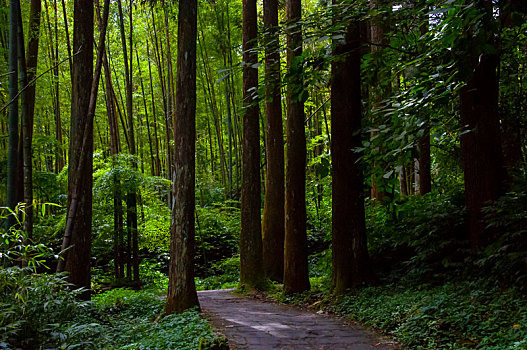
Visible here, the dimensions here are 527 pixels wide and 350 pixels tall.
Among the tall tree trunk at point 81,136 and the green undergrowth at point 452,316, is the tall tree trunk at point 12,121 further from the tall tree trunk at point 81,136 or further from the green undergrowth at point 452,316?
the green undergrowth at point 452,316

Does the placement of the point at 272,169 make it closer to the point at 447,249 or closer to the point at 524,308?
the point at 447,249

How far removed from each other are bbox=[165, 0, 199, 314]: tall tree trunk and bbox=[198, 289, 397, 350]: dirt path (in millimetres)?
633

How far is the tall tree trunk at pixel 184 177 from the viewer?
5.92 metres

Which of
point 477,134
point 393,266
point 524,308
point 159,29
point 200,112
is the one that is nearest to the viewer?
point 524,308

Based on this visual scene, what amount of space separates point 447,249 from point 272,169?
4476 millimetres

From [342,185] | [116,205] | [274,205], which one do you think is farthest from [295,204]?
[116,205]

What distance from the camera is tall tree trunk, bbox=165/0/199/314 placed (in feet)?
19.4

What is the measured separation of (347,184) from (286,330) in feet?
8.64

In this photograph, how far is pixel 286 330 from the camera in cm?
523

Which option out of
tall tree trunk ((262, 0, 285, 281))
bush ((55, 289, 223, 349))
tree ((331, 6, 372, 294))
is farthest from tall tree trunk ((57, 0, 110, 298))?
tall tree trunk ((262, 0, 285, 281))

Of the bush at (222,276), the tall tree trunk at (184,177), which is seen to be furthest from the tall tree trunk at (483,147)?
the bush at (222,276)

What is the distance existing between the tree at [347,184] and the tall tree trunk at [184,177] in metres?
2.33

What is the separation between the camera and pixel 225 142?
25.2 m

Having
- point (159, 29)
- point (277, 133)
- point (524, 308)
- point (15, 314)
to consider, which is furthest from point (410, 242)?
point (159, 29)
